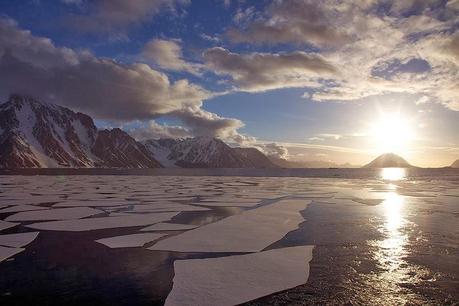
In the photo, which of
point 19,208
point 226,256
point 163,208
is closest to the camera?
point 226,256

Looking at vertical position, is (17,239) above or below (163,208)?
below

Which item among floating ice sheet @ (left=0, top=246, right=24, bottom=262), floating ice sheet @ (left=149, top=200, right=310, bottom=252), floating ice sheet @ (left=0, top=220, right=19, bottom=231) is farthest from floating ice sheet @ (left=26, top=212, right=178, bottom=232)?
floating ice sheet @ (left=0, top=246, right=24, bottom=262)

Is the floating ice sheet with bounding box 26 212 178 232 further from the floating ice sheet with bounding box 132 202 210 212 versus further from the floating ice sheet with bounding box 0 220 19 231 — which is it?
the floating ice sheet with bounding box 132 202 210 212

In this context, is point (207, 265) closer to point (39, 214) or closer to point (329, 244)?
point (329, 244)

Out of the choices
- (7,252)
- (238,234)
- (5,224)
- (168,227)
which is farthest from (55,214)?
(238,234)

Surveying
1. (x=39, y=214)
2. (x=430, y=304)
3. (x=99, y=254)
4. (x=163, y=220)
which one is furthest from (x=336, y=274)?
(x=39, y=214)

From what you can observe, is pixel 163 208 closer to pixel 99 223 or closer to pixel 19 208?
pixel 99 223
